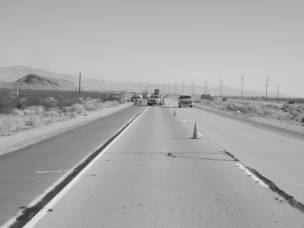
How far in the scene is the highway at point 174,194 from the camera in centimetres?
764

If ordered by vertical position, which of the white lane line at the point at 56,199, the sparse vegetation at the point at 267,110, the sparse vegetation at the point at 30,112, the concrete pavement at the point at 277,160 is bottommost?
the sparse vegetation at the point at 267,110

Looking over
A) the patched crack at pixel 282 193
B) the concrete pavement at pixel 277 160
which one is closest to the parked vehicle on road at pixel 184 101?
the concrete pavement at pixel 277 160

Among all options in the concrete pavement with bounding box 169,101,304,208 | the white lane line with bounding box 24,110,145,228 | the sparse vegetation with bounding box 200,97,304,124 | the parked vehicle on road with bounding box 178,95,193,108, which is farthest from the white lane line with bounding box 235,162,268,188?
the parked vehicle on road with bounding box 178,95,193,108

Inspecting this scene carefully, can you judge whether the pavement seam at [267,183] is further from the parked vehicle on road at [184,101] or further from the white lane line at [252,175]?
the parked vehicle on road at [184,101]

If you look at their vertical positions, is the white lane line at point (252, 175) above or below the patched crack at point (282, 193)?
below

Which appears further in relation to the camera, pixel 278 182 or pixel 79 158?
pixel 79 158

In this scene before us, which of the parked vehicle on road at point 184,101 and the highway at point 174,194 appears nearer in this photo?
the highway at point 174,194

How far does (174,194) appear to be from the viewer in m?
9.77

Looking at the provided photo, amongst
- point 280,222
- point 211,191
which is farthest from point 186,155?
point 280,222

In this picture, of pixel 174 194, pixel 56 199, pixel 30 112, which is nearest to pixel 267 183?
pixel 174 194

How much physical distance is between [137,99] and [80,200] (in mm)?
86062

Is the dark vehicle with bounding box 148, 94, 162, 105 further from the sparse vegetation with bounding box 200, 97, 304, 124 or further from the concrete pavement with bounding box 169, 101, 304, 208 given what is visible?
the concrete pavement with bounding box 169, 101, 304, 208

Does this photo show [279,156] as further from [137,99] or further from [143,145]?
[137,99]

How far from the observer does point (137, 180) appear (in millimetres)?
11484
